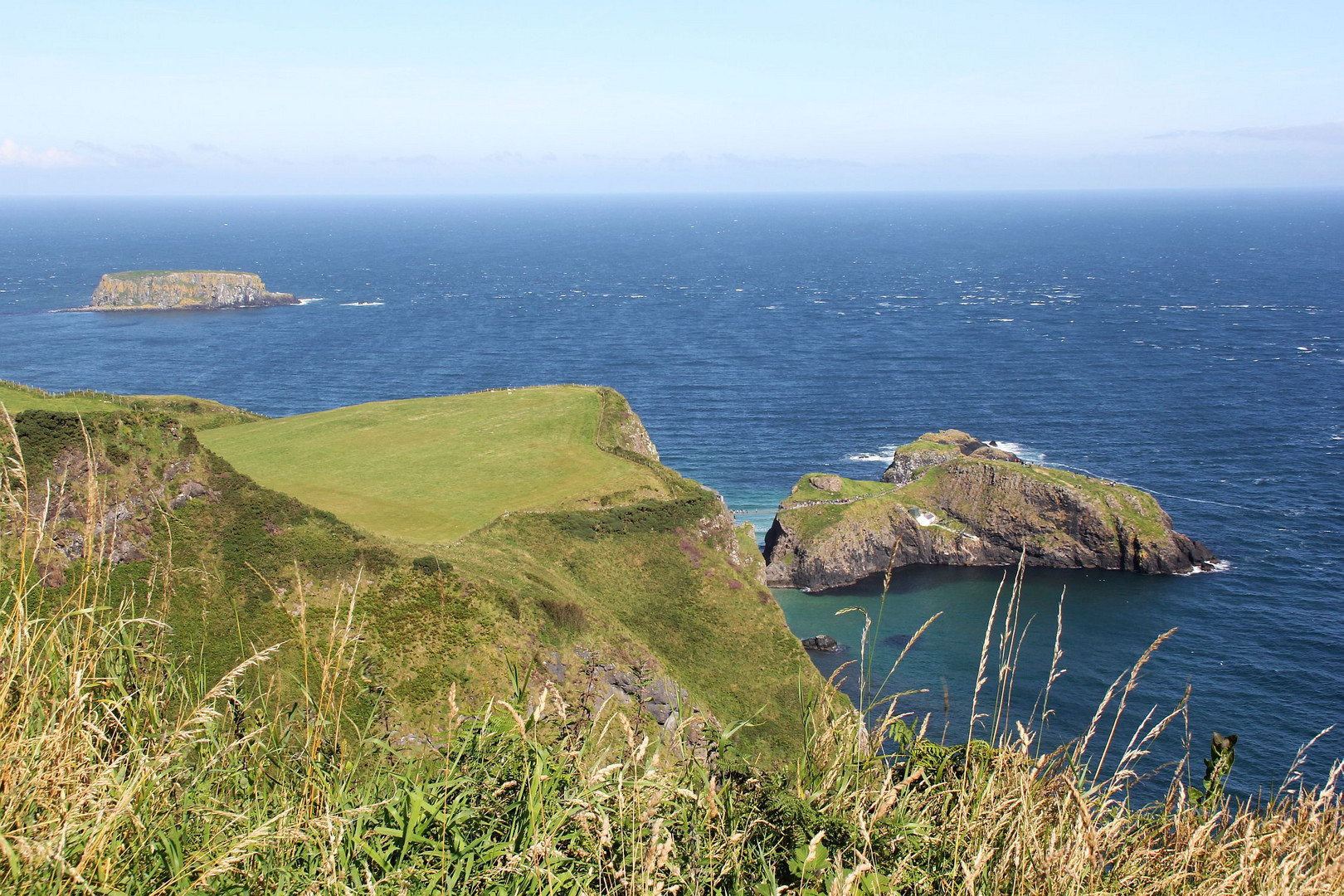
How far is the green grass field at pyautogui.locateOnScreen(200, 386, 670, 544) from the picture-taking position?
48.0m

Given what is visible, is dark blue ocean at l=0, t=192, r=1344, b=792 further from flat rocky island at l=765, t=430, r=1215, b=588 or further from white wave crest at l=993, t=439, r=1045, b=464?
flat rocky island at l=765, t=430, r=1215, b=588

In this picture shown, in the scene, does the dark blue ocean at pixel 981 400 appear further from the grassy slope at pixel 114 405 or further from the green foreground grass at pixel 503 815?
the grassy slope at pixel 114 405

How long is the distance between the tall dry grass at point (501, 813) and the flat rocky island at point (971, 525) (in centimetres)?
6585

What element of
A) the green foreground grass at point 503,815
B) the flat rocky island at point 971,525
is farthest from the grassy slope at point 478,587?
the flat rocky island at point 971,525

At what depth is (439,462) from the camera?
184 ft

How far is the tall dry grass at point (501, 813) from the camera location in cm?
552

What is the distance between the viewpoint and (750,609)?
46.2m

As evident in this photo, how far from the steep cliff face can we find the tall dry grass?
207m

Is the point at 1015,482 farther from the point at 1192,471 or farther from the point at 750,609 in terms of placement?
the point at 750,609

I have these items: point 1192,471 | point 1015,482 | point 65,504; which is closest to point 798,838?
point 65,504

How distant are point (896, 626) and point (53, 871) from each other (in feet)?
213

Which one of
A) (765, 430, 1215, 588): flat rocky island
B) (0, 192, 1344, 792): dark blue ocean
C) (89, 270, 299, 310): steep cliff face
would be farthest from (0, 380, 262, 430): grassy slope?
(89, 270, 299, 310): steep cliff face

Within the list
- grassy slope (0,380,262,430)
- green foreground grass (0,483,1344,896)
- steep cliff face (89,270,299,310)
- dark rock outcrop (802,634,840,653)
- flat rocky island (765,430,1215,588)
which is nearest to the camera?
green foreground grass (0,483,1344,896)

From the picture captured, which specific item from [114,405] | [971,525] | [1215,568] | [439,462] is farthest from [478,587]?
[1215,568]
